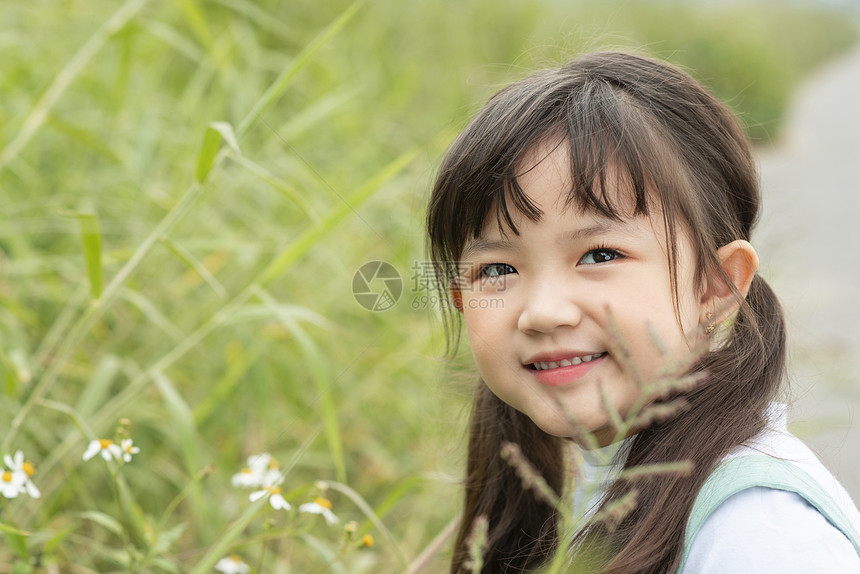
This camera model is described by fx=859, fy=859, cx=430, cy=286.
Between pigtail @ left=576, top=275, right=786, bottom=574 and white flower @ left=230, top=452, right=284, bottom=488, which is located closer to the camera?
pigtail @ left=576, top=275, right=786, bottom=574

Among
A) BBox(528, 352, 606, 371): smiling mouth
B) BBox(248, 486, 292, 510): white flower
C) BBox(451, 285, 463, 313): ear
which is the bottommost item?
BBox(248, 486, 292, 510): white flower

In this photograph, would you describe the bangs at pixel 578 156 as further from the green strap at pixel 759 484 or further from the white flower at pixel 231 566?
the white flower at pixel 231 566

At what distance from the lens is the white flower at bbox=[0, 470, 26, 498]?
35.4 inches

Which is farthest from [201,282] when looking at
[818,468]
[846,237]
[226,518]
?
[846,237]

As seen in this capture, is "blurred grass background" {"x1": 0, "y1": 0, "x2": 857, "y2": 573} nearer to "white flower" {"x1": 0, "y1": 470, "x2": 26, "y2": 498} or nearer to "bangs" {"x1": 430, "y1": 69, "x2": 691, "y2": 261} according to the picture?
"white flower" {"x1": 0, "y1": 470, "x2": 26, "y2": 498}

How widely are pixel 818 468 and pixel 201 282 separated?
1306mm

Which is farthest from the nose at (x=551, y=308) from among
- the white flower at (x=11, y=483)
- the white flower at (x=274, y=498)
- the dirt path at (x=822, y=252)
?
the white flower at (x=11, y=483)

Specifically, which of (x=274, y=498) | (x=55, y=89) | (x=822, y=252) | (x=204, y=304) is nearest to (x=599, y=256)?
(x=274, y=498)

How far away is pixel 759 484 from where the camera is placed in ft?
2.51

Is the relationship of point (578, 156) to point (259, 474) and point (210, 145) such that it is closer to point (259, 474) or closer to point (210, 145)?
point (210, 145)

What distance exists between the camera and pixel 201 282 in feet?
5.90

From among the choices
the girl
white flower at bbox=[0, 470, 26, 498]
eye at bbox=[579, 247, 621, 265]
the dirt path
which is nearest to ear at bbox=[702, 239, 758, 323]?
the girl

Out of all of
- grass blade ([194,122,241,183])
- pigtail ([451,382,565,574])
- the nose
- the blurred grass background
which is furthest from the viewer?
the blurred grass background

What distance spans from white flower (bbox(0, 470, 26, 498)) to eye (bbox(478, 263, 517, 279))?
1.77 ft
